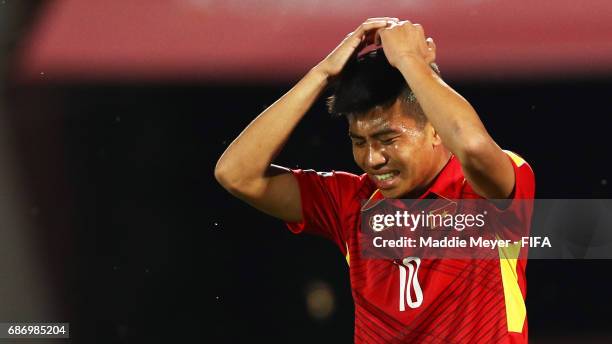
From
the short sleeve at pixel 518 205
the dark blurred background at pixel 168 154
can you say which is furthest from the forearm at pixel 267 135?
the dark blurred background at pixel 168 154

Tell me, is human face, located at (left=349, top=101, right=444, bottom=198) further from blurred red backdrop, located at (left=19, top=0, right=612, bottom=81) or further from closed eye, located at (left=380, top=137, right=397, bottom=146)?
blurred red backdrop, located at (left=19, top=0, right=612, bottom=81)

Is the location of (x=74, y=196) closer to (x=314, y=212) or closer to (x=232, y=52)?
(x=232, y=52)

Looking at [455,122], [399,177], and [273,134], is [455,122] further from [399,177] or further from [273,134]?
[273,134]

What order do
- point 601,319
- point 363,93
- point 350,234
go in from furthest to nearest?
point 601,319
point 350,234
point 363,93

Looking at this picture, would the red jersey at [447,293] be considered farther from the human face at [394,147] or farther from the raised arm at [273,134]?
the raised arm at [273,134]

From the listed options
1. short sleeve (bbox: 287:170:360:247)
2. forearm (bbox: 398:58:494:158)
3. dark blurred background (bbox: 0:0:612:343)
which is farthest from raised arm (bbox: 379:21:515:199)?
dark blurred background (bbox: 0:0:612:343)

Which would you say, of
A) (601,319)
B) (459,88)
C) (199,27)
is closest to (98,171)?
(199,27)

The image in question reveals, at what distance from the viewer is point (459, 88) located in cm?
296

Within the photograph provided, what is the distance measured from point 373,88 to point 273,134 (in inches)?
9.1

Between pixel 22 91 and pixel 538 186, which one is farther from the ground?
pixel 22 91

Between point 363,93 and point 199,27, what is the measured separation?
1.34 m

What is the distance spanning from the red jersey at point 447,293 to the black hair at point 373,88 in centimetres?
19

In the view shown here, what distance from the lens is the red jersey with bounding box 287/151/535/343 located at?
1841 millimetres

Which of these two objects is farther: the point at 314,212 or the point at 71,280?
the point at 71,280
